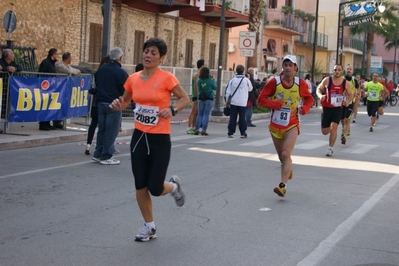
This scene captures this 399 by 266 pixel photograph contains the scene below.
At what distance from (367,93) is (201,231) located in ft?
59.0

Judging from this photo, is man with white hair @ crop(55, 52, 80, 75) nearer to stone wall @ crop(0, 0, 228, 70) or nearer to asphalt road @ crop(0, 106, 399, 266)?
asphalt road @ crop(0, 106, 399, 266)

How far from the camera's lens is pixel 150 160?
6793 millimetres

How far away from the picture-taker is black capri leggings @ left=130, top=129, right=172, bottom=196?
671 centimetres

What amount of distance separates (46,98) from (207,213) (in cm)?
862

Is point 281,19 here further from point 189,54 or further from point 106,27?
point 106,27

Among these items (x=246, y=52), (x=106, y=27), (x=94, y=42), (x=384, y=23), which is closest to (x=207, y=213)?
(x=106, y=27)

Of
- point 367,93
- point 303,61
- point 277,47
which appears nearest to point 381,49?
point 303,61

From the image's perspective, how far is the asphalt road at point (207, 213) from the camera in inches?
252

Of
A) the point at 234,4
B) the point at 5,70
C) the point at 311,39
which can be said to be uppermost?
the point at 234,4

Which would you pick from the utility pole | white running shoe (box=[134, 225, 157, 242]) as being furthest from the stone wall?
white running shoe (box=[134, 225, 157, 242])

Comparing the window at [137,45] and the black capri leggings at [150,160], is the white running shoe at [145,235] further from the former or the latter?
the window at [137,45]

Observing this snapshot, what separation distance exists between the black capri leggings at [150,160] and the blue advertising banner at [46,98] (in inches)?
348

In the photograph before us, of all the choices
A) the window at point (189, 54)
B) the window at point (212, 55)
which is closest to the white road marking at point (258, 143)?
the window at point (189, 54)

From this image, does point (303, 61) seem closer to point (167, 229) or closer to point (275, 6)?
point (275, 6)
